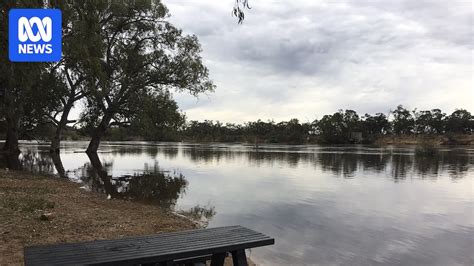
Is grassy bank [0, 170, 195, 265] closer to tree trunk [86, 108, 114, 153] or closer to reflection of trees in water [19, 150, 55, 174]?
reflection of trees in water [19, 150, 55, 174]

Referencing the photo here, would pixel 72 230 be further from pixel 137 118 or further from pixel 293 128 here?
pixel 293 128

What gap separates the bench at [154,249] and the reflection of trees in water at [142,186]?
25.3ft

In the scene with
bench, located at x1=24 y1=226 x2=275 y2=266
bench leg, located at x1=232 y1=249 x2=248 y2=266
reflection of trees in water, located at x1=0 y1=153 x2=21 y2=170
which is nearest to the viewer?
bench, located at x1=24 y1=226 x2=275 y2=266

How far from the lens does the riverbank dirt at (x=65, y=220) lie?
624 cm

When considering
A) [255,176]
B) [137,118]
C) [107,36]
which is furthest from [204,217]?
[107,36]

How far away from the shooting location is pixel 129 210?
9648 millimetres

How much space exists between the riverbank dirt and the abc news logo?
13.7 ft

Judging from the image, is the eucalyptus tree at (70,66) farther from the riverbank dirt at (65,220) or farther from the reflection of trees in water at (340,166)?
the reflection of trees in water at (340,166)

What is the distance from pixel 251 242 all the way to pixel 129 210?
6387 mm

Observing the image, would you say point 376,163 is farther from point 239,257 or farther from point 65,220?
point 239,257

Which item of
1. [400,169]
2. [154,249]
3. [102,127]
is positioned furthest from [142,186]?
[102,127]

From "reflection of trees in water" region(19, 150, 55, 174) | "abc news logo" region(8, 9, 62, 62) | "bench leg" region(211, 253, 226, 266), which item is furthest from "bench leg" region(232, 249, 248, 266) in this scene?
"reflection of trees in water" region(19, 150, 55, 174)

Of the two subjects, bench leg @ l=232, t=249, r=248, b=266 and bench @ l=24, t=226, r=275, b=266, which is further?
bench leg @ l=232, t=249, r=248, b=266

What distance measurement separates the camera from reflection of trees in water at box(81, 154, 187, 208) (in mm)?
12948
